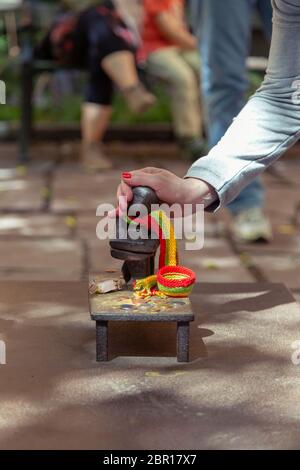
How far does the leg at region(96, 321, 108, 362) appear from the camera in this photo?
86.8 inches

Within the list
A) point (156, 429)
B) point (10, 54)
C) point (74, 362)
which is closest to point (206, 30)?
point (74, 362)

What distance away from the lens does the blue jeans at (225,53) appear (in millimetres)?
4105

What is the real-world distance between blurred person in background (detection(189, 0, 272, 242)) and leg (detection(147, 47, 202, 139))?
2.23 meters

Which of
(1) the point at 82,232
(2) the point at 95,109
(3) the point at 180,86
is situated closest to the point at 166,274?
(1) the point at 82,232

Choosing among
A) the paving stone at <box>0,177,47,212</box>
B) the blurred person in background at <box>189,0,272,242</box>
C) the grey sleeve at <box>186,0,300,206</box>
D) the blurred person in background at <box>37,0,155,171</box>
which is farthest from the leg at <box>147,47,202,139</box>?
the grey sleeve at <box>186,0,300,206</box>

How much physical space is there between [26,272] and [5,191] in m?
1.79

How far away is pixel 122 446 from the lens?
179 cm

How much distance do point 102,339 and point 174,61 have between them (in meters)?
4.60

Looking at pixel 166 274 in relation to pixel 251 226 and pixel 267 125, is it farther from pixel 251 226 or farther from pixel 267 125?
pixel 251 226

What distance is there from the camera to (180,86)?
659 centimetres

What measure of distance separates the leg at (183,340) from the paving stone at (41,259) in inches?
57.4

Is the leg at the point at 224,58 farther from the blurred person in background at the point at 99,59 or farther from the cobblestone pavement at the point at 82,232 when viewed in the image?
the blurred person in background at the point at 99,59

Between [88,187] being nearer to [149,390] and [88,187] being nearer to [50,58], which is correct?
[50,58]

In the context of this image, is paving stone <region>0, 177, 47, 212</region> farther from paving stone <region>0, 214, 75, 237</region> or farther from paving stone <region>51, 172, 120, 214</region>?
paving stone <region>0, 214, 75, 237</region>
